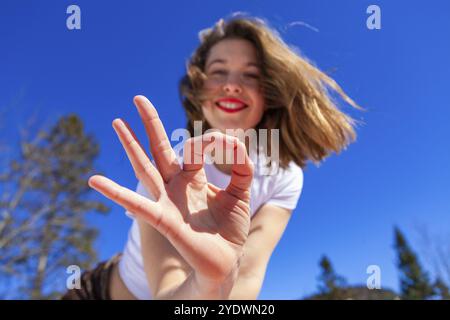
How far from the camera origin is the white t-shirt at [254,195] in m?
1.86

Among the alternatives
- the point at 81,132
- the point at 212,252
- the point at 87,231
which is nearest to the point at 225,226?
the point at 212,252

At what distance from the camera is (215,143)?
96 cm

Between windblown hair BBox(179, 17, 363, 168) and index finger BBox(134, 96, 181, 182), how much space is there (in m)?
1.00

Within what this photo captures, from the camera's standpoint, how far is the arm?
149 cm

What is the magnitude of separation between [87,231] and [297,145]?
33.4 feet

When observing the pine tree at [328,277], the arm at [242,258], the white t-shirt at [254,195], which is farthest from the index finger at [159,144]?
the pine tree at [328,277]

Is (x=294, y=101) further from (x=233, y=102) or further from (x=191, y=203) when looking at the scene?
(x=191, y=203)

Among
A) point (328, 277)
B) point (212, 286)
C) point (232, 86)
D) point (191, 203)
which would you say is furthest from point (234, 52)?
point (328, 277)

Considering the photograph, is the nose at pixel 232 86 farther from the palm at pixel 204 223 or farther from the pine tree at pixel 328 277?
the pine tree at pixel 328 277

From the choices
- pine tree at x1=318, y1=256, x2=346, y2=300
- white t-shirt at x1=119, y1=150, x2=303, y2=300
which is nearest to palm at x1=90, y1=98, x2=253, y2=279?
white t-shirt at x1=119, y1=150, x2=303, y2=300

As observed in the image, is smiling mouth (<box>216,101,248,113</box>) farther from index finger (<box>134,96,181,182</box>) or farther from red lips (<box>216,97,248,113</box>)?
index finger (<box>134,96,181,182</box>)

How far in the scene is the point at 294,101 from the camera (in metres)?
2.01

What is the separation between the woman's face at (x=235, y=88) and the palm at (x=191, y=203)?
0.95 m
